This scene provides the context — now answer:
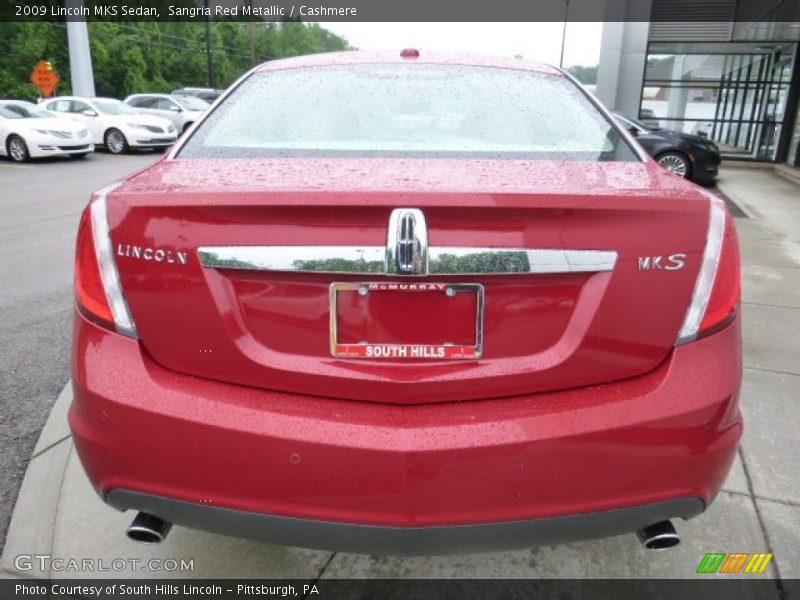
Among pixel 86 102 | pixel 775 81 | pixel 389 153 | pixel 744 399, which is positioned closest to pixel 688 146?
pixel 775 81

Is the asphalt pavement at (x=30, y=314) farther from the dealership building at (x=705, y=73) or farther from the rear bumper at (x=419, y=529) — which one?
the dealership building at (x=705, y=73)

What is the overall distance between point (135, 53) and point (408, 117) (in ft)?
165

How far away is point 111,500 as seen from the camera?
68.8 inches

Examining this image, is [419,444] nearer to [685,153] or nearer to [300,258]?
[300,258]

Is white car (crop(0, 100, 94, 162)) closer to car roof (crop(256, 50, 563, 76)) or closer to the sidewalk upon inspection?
the sidewalk

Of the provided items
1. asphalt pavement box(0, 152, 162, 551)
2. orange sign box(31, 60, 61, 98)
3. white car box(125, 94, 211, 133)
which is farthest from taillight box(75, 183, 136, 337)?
orange sign box(31, 60, 61, 98)

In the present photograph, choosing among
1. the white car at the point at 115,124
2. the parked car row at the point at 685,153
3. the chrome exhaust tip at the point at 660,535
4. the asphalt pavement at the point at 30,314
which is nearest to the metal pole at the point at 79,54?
the white car at the point at 115,124

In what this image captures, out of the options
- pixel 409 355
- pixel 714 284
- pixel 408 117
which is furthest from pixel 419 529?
pixel 408 117

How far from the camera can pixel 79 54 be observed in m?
23.1

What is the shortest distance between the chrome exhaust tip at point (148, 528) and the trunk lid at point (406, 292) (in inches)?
18.9

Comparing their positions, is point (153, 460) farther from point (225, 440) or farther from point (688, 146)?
point (688, 146)

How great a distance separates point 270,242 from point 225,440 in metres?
0.48

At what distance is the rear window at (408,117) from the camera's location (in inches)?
81.9

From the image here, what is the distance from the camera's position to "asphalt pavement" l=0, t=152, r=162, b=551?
3033mm
